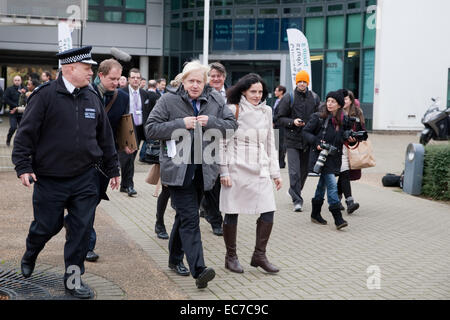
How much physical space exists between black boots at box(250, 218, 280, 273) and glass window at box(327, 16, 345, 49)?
80.3 feet

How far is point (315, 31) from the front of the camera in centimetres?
3083

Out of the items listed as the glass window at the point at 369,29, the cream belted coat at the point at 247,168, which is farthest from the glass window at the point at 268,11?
the cream belted coat at the point at 247,168

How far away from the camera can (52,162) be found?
5141mm

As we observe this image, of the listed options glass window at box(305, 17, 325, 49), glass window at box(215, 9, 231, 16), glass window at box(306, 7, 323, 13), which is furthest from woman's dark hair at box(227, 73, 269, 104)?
glass window at box(215, 9, 231, 16)

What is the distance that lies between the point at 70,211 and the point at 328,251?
309 cm

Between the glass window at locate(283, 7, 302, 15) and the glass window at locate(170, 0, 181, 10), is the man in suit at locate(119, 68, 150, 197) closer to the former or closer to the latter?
the glass window at locate(283, 7, 302, 15)

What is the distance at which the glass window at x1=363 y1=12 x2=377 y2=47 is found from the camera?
27.9m

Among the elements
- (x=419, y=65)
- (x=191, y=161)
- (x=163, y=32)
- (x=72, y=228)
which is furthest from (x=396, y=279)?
(x=163, y=32)

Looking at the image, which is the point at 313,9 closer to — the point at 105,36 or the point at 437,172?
the point at 105,36

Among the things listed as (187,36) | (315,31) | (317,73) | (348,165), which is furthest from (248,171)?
(187,36)

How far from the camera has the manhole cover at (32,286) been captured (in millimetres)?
5168

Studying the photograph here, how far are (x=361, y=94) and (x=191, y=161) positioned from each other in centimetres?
2407

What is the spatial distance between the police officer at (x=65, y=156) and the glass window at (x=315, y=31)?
2618 centimetres

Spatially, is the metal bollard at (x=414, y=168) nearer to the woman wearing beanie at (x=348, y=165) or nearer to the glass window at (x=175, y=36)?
the woman wearing beanie at (x=348, y=165)
